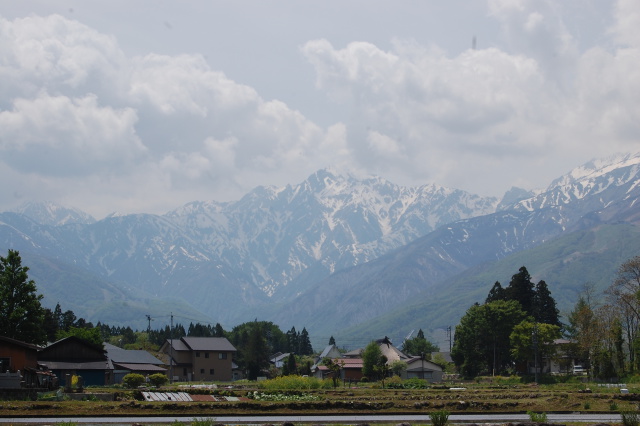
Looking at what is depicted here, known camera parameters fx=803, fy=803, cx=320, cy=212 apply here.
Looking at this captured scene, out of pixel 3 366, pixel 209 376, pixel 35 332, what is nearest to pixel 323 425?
pixel 3 366

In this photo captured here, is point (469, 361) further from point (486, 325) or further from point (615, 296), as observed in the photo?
point (615, 296)

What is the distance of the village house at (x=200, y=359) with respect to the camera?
139m

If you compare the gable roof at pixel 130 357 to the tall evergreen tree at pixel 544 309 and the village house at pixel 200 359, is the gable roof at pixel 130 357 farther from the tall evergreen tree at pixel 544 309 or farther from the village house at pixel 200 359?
the tall evergreen tree at pixel 544 309

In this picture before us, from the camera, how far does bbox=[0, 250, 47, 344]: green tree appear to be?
77.2m

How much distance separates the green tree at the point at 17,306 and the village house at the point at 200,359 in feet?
193

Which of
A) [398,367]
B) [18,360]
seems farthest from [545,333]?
[18,360]

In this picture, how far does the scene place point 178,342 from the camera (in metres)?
144

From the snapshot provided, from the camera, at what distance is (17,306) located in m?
78.4

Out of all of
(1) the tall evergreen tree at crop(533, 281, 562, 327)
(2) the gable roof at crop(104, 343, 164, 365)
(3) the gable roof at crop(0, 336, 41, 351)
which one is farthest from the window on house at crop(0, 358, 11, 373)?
(1) the tall evergreen tree at crop(533, 281, 562, 327)

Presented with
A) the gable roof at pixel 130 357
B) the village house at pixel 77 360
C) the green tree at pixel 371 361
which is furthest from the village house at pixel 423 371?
the village house at pixel 77 360

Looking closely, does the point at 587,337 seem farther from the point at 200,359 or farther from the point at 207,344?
the point at 207,344

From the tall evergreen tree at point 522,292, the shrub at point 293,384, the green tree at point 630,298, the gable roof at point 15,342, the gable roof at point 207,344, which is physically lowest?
the shrub at point 293,384

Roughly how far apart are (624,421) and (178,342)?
380 feet

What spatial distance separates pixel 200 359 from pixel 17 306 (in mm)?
64978
